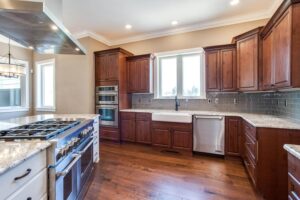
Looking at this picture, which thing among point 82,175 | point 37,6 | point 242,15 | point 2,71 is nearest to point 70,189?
point 82,175

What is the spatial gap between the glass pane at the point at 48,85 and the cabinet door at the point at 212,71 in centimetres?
490

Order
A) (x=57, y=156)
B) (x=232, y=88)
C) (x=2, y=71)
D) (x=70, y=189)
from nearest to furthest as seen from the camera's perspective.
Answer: (x=57, y=156), (x=70, y=189), (x=2, y=71), (x=232, y=88)

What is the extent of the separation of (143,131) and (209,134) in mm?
1568

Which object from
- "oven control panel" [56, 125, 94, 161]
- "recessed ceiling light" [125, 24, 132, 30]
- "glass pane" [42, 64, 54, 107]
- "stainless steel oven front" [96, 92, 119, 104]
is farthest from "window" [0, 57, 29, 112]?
"oven control panel" [56, 125, 94, 161]

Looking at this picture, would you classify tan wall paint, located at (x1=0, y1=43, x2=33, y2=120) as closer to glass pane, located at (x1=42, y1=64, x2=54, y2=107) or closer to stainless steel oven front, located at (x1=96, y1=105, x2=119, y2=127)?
glass pane, located at (x1=42, y1=64, x2=54, y2=107)

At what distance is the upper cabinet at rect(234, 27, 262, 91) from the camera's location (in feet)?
9.24

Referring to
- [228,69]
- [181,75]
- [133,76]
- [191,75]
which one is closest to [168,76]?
[181,75]

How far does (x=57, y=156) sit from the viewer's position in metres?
1.33

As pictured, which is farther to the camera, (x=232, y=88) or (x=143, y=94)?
(x=143, y=94)

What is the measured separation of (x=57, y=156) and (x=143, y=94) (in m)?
3.49

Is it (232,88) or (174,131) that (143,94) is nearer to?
(174,131)

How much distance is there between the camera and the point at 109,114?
4.36 metres

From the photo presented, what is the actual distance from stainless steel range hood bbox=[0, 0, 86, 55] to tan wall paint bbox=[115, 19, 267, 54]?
2.58 m

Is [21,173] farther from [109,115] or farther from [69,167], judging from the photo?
[109,115]
